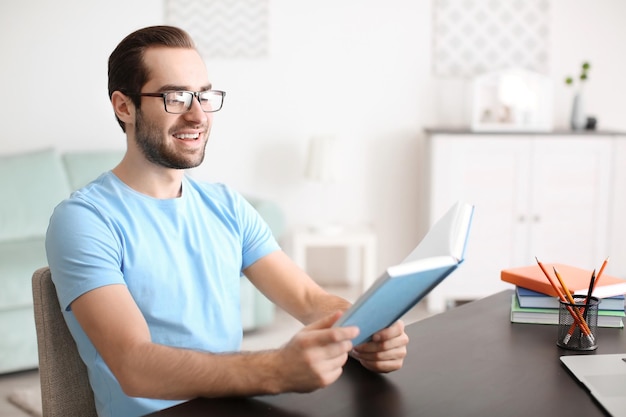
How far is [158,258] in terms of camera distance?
5.17 feet

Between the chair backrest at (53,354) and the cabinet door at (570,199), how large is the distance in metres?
3.20

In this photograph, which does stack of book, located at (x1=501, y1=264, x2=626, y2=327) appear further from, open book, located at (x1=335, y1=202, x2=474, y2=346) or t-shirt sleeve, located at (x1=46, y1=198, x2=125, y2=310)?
t-shirt sleeve, located at (x1=46, y1=198, x2=125, y2=310)

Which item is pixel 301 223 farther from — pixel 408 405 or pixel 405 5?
pixel 408 405

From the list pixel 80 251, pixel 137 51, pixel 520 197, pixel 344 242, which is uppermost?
pixel 137 51

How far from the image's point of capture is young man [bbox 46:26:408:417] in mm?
1298

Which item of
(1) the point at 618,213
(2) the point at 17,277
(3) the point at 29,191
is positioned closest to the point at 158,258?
(2) the point at 17,277

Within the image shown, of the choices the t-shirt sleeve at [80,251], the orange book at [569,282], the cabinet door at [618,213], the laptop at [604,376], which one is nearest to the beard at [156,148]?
the t-shirt sleeve at [80,251]

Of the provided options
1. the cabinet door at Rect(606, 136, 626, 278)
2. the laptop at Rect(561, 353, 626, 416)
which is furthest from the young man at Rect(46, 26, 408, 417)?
the cabinet door at Rect(606, 136, 626, 278)

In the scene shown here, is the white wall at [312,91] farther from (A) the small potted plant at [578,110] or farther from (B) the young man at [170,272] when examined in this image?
(B) the young man at [170,272]

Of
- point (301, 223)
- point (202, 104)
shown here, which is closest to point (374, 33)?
point (301, 223)

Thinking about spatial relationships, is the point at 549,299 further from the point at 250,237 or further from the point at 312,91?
the point at 312,91

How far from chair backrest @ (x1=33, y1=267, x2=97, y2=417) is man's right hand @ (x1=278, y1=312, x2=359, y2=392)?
1.53 ft

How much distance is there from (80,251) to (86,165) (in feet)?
9.51

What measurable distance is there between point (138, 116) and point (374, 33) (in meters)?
3.14
